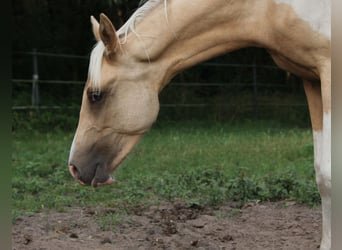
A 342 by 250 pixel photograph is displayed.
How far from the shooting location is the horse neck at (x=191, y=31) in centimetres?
262

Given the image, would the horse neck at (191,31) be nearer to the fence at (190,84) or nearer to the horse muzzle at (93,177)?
the horse muzzle at (93,177)

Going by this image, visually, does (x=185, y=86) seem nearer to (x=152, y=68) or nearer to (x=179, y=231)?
(x=179, y=231)

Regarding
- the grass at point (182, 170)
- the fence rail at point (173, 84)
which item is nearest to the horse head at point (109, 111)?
the grass at point (182, 170)

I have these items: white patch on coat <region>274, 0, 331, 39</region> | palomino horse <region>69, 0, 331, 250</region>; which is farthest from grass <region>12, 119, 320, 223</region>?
white patch on coat <region>274, 0, 331, 39</region>

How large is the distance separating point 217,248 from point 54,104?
314 inches

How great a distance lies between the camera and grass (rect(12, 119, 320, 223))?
4518 mm

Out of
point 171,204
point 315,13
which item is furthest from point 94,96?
point 171,204

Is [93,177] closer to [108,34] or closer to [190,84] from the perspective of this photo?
[108,34]

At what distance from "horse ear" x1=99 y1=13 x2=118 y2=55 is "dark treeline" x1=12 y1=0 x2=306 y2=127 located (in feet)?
27.3

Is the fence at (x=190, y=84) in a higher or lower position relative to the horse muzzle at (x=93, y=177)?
higher

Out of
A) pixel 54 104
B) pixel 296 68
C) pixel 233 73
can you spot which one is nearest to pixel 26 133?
pixel 54 104

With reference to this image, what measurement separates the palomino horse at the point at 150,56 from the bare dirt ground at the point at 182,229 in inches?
28.1

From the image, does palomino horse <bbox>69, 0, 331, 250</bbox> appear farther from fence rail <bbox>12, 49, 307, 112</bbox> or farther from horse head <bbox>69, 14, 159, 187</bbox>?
fence rail <bbox>12, 49, 307, 112</bbox>

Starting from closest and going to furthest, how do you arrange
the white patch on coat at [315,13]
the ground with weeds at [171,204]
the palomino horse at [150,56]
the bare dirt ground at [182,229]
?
the white patch on coat at [315,13]
the palomino horse at [150,56]
the bare dirt ground at [182,229]
the ground with weeds at [171,204]
